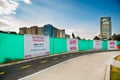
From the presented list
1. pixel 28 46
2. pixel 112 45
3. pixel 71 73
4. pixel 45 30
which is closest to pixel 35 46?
pixel 28 46

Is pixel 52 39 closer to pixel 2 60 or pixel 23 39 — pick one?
pixel 23 39

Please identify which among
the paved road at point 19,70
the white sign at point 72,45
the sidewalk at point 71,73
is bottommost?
the sidewalk at point 71,73

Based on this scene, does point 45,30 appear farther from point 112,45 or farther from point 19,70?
point 19,70

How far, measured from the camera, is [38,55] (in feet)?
67.0

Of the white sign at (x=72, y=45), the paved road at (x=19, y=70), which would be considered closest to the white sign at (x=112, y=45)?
the white sign at (x=72, y=45)

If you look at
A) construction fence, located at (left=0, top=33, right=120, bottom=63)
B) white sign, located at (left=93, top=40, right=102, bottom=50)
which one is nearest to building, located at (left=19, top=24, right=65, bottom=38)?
white sign, located at (left=93, top=40, right=102, bottom=50)

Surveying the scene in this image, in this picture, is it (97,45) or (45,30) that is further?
(45,30)

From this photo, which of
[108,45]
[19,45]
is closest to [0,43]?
[19,45]

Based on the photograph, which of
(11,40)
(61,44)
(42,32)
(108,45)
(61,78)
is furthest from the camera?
(42,32)

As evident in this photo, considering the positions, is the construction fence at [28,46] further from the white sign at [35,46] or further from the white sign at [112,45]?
the white sign at [112,45]

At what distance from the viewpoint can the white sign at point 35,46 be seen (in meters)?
17.8

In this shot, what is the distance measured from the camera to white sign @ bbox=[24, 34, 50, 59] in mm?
17828

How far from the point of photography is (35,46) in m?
19.6

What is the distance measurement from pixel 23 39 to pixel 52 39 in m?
8.49
